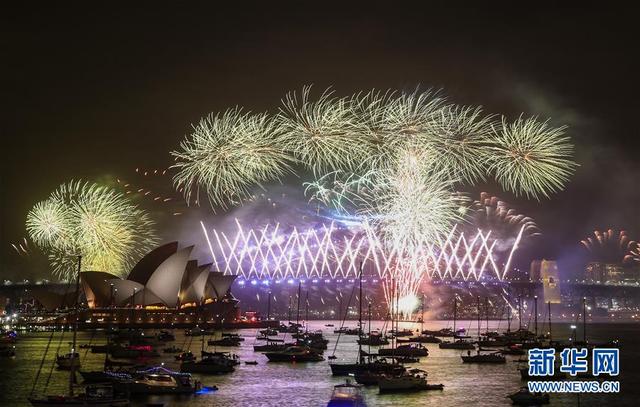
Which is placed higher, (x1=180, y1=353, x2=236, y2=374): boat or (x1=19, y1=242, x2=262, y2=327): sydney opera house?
(x1=19, y1=242, x2=262, y2=327): sydney opera house

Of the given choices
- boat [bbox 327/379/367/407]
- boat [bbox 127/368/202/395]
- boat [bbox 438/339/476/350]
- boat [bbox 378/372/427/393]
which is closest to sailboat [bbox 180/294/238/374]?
boat [bbox 127/368/202/395]

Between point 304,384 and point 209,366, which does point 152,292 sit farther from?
point 304,384

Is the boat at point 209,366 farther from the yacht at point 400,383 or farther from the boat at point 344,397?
the boat at point 344,397

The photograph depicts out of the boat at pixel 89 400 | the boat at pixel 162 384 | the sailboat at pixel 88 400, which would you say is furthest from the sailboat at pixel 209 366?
the sailboat at pixel 88 400

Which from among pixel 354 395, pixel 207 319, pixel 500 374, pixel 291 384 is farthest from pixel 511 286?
pixel 354 395

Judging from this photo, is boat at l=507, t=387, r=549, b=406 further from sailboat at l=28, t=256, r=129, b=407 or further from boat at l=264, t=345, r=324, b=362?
boat at l=264, t=345, r=324, b=362

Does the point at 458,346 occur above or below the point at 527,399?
above

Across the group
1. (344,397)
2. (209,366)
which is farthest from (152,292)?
(344,397)
